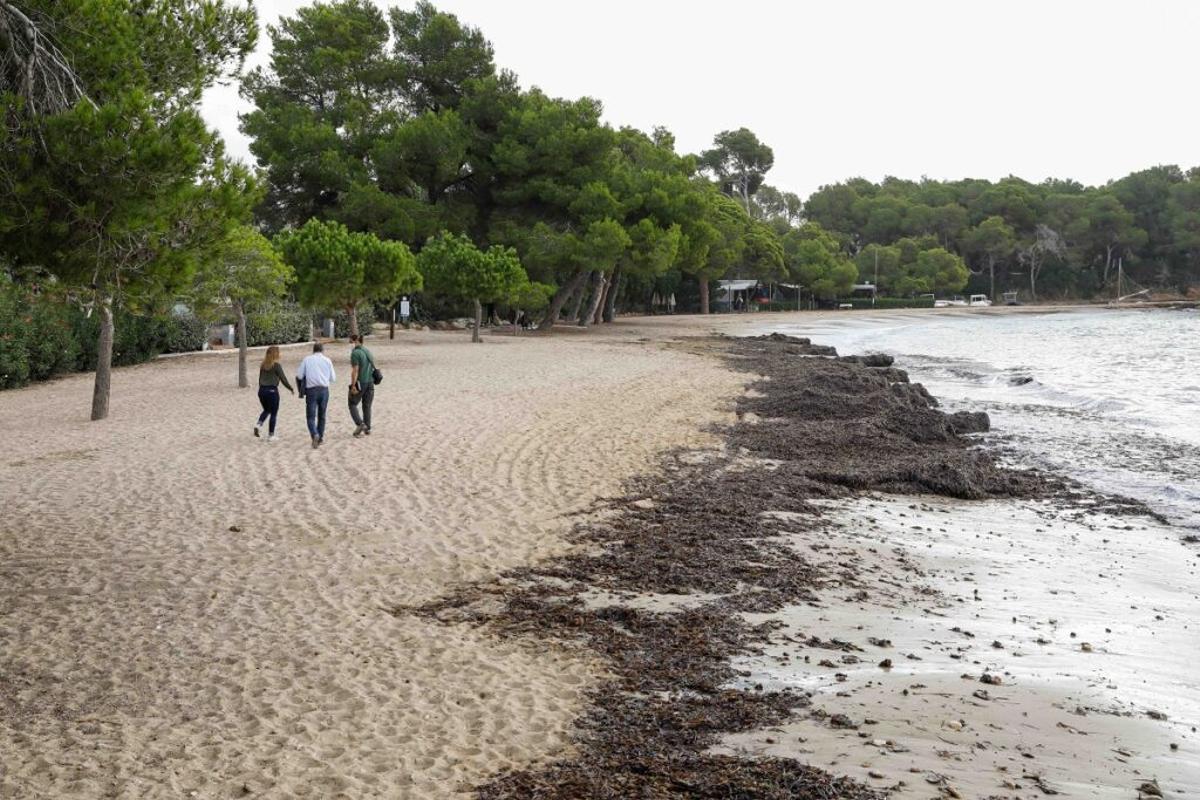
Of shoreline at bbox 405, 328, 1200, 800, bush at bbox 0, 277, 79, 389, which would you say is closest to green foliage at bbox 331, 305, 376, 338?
bush at bbox 0, 277, 79, 389

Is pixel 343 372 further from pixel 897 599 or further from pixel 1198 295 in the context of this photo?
pixel 1198 295

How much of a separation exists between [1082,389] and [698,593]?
2514 cm

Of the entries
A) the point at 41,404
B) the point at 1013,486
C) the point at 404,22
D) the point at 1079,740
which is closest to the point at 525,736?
the point at 1079,740

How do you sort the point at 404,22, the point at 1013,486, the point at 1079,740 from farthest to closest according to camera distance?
the point at 404,22
the point at 1013,486
the point at 1079,740

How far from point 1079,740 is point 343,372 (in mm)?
25611

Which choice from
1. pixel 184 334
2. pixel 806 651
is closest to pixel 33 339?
pixel 184 334

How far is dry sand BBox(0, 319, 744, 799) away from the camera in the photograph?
5.66 meters

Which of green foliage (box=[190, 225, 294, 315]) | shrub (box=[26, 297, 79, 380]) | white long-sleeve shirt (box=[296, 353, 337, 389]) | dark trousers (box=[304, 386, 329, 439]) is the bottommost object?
dark trousers (box=[304, 386, 329, 439])

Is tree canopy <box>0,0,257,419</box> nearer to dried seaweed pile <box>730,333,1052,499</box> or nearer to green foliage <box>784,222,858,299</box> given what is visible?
dried seaweed pile <box>730,333,1052,499</box>

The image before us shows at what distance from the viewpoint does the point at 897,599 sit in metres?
8.68

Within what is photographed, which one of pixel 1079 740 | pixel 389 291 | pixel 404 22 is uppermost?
pixel 404 22

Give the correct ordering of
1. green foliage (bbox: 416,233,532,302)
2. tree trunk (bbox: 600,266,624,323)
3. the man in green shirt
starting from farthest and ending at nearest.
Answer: tree trunk (bbox: 600,266,624,323) < green foliage (bbox: 416,233,532,302) < the man in green shirt

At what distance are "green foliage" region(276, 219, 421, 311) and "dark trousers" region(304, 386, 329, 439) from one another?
15280mm

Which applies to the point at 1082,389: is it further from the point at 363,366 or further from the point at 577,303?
the point at 577,303
